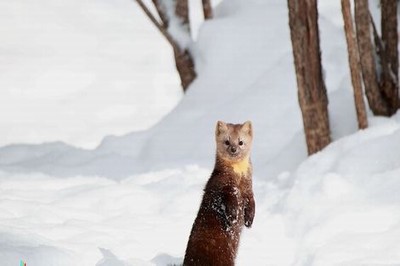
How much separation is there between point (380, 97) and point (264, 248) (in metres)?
2.50

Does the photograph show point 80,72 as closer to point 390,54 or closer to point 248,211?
point 390,54

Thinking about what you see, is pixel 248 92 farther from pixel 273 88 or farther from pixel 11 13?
pixel 11 13

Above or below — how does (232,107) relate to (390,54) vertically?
below

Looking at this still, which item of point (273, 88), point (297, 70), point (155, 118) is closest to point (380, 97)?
point (297, 70)

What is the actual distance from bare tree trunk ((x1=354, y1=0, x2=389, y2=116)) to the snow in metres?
0.18

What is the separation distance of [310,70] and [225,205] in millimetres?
3365

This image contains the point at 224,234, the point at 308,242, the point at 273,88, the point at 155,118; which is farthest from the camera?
the point at 155,118

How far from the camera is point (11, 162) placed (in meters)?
11.4

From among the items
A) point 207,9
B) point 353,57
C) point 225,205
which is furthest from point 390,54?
point 207,9

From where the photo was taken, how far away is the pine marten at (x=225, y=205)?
579 centimetres

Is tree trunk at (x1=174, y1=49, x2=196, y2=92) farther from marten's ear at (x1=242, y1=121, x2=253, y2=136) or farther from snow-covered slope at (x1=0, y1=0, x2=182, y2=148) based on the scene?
marten's ear at (x1=242, y1=121, x2=253, y2=136)

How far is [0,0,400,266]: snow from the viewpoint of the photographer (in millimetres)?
7219

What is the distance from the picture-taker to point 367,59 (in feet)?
29.8

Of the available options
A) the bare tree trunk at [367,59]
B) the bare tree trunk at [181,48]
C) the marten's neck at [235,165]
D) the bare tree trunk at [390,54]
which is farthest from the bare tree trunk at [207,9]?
the marten's neck at [235,165]
